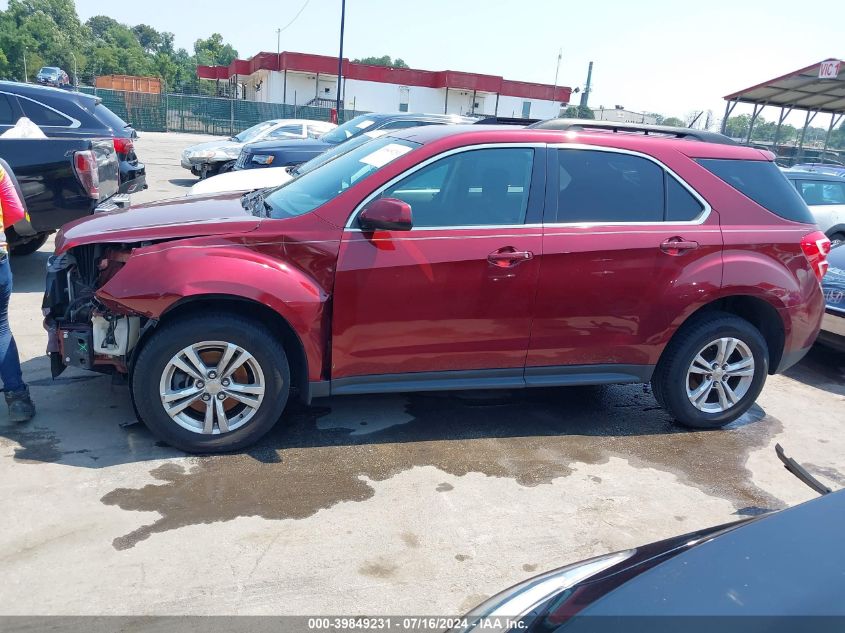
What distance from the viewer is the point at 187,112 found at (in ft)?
118

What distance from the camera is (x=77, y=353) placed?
12.7 feet

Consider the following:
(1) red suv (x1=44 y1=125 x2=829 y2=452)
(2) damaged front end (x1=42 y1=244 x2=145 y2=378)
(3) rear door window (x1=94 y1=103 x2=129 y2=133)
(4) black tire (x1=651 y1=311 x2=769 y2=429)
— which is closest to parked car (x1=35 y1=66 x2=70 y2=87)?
(3) rear door window (x1=94 y1=103 x2=129 y2=133)

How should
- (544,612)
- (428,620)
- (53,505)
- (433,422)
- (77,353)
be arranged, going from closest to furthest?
(544,612) < (428,620) < (53,505) < (77,353) < (433,422)

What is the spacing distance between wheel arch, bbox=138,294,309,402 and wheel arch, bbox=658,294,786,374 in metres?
2.42

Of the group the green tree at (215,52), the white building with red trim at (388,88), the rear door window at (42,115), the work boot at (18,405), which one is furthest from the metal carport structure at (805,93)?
the green tree at (215,52)

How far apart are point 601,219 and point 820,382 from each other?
132 inches

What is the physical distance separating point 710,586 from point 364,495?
7.17 ft

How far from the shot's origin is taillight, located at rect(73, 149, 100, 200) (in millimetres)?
6895

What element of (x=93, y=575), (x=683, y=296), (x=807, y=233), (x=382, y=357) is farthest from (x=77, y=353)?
(x=807, y=233)

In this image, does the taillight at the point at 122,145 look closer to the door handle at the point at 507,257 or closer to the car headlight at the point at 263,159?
the car headlight at the point at 263,159

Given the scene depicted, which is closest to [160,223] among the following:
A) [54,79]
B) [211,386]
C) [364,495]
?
[211,386]

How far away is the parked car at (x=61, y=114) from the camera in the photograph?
7383mm

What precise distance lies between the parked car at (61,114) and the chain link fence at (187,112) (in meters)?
27.5

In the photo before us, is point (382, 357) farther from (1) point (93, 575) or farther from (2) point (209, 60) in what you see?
(2) point (209, 60)
